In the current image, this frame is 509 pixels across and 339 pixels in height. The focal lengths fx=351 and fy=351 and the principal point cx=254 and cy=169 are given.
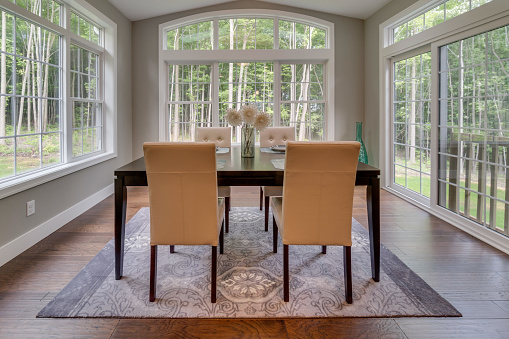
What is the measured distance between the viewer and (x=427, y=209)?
4055 mm

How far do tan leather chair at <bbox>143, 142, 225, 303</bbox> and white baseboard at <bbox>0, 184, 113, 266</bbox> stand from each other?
1341 mm

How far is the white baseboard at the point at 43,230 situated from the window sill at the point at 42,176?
0.38 meters

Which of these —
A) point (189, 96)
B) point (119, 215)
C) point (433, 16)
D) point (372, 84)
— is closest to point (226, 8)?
point (189, 96)

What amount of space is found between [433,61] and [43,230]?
4.28 meters

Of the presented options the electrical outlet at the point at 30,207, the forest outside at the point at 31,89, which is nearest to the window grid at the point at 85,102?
the forest outside at the point at 31,89

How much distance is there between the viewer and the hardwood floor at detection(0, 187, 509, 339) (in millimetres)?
1696

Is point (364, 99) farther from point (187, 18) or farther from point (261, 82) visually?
point (187, 18)

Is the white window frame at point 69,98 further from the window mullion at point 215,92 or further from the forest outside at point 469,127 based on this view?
the forest outside at point 469,127

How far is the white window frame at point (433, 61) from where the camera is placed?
297 centimetres

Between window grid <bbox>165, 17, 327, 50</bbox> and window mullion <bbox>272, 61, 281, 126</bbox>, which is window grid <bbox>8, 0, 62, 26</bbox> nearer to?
window grid <bbox>165, 17, 327, 50</bbox>

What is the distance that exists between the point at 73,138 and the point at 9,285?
2.17m

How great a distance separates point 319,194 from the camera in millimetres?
1973

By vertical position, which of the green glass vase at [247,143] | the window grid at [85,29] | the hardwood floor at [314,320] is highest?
the window grid at [85,29]

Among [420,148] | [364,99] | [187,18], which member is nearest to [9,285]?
[420,148]
